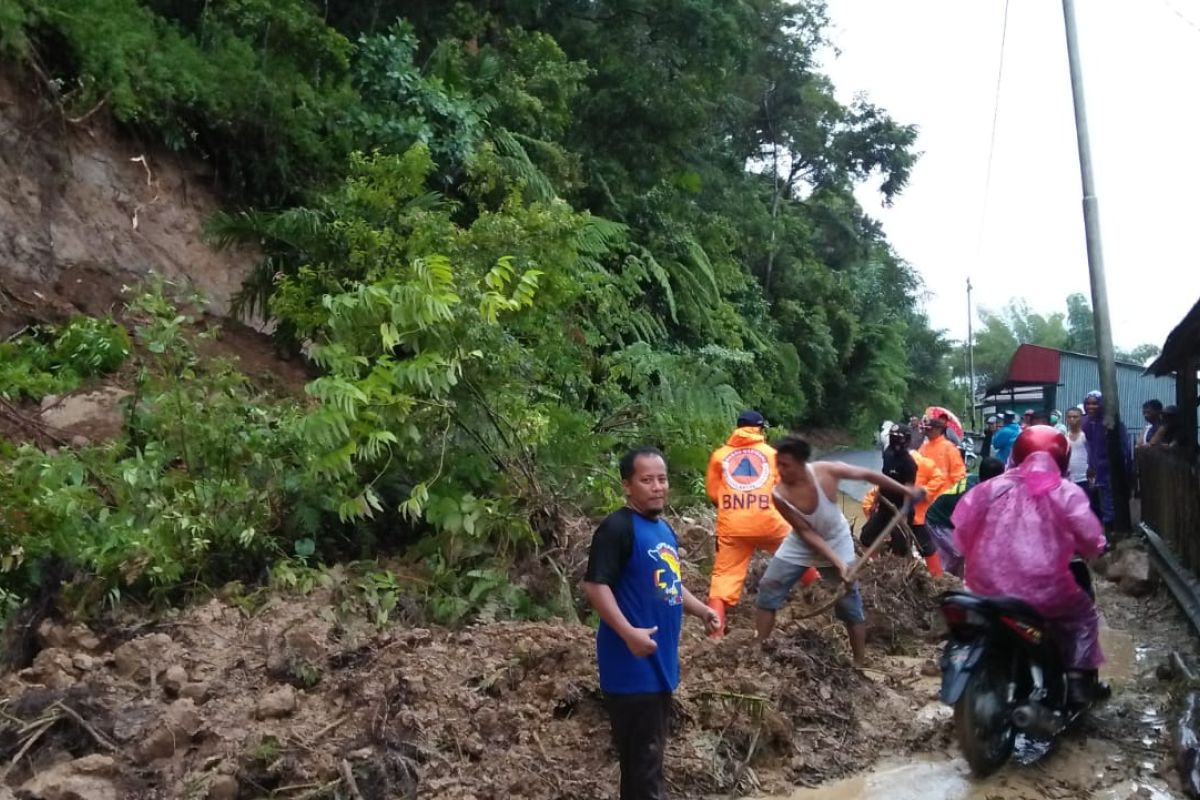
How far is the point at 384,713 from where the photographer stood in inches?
183

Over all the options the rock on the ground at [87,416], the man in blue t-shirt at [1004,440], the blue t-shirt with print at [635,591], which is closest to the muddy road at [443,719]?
the blue t-shirt with print at [635,591]

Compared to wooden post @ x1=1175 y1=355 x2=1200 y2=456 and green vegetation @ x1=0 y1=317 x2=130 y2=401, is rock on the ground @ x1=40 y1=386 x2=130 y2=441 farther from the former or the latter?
wooden post @ x1=1175 y1=355 x2=1200 y2=456

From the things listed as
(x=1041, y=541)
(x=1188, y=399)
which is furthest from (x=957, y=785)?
(x=1188, y=399)

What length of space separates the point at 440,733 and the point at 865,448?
29215 mm

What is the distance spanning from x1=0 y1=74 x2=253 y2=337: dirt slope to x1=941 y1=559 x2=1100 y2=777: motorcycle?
25.4 feet

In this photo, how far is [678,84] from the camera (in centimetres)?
1620

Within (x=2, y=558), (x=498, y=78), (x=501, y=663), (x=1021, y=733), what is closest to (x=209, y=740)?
(x=501, y=663)

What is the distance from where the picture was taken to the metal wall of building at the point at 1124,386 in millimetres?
19781

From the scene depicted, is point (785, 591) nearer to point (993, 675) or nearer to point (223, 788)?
point (993, 675)

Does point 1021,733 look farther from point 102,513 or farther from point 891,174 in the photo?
point 891,174

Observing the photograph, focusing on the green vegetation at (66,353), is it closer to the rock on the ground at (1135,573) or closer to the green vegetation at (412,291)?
the green vegetation at (412,291)

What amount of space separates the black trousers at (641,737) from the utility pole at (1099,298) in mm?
9029

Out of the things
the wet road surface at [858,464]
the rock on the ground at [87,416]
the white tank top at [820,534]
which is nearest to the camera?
the white tank top at [820,534]

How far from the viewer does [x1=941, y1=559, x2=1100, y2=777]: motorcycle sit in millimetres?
4727
